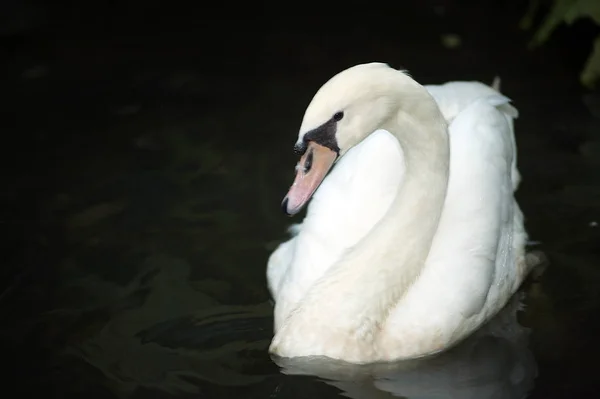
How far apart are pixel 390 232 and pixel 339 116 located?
0.77 metres

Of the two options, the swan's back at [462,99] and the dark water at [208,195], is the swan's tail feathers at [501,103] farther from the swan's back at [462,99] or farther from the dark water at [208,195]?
the dark water at [208,195]

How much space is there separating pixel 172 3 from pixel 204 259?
13.8ft

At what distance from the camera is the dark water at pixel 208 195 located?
15.0 feet

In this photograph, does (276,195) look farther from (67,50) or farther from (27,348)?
(67,50)

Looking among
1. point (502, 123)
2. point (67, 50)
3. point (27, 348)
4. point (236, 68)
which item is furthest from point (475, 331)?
point (67, 50)

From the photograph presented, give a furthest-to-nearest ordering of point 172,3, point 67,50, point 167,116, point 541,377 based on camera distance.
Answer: point 172,3 < point 67,50 < point 167,116 < point 541,377

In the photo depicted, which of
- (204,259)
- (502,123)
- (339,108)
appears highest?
(339,108)

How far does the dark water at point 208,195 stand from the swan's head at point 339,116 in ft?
3.05

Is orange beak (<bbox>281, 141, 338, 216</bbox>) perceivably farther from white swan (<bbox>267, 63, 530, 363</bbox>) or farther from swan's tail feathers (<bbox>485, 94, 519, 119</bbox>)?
swan's tail feathers (<bbox>485, 94, 519, 119</bbox>)

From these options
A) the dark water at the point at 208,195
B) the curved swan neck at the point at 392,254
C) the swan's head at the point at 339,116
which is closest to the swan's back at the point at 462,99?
the dark water at the point at 208,195

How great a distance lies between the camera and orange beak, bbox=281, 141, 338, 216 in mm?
4066

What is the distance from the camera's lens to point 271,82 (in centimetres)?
758

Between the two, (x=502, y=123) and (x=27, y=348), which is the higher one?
(x=502, y=123)

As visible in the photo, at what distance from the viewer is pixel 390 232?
4551 mm
